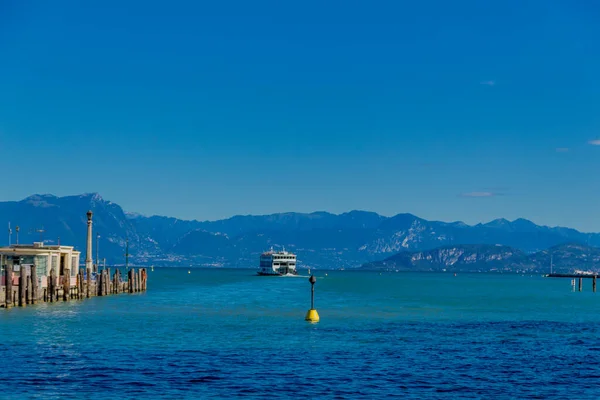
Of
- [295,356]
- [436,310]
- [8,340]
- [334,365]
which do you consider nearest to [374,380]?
[334,365]

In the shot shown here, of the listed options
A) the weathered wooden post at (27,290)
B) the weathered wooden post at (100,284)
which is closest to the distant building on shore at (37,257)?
the weathered wooden post at (27,290)

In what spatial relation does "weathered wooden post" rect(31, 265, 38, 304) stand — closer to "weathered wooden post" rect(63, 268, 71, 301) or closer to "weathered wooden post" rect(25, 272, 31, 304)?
"weathered wooden post" rect(25, 272, 31, 304)

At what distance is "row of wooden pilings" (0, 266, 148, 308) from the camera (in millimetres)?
78562

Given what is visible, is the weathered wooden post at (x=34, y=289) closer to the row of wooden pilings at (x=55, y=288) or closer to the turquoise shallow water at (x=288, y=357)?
the row of wooden pilings at (x=55, y=288)

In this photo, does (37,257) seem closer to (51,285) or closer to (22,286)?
(51,285)

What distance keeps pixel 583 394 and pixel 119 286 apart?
90447 mm

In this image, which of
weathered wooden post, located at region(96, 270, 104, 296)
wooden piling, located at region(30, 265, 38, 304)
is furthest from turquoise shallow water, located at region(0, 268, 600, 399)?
weathered wooden post, located at region(96, 270, 104, 296)

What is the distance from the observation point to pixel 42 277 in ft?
295

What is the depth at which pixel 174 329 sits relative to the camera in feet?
218

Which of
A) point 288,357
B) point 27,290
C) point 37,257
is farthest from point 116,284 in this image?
point 288,357

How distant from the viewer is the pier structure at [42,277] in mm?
79438

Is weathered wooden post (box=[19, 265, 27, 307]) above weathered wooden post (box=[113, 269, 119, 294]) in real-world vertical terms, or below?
above

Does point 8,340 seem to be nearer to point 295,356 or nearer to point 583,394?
point 295,356

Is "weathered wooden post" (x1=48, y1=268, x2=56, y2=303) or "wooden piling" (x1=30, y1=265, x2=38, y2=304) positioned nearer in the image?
"wooden piling" (x1=30, y1=265, x2=38, y2=304)
